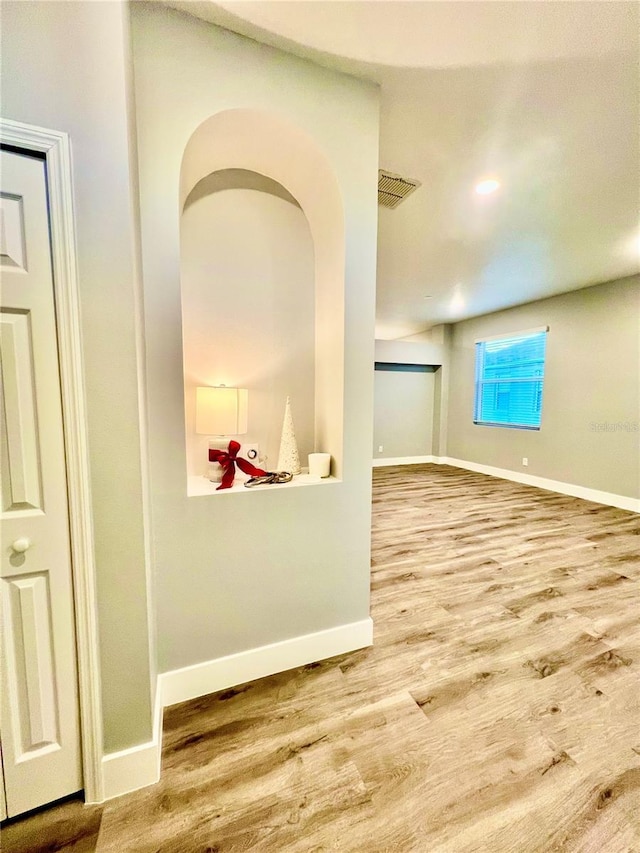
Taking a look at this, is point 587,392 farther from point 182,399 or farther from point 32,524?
point 32,524

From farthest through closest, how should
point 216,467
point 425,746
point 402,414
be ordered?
point 402,414 → point 216,467 → point 425,746

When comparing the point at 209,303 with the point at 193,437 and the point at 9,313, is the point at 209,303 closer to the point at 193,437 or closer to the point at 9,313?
the point at 193,437

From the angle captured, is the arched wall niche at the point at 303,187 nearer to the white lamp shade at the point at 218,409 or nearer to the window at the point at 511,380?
the white lamp shade at the point at 218,409

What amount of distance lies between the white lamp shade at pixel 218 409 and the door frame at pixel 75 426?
0.58 metres

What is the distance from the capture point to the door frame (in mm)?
907

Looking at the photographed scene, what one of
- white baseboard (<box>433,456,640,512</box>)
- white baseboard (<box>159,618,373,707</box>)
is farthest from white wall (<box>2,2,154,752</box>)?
white baseboard (<box>433,456,640,512</box>)

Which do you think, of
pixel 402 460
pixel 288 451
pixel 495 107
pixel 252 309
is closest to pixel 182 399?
pixel 288 451

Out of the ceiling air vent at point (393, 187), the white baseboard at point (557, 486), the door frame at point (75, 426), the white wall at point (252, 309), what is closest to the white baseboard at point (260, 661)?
the door frame at point (75, 426)

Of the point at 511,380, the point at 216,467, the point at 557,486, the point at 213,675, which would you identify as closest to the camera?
the point at 213,675

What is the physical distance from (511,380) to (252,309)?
5.22 m

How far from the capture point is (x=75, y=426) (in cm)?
98

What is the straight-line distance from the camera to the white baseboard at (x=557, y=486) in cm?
410

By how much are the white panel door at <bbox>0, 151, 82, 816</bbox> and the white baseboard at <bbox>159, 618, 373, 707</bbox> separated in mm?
411

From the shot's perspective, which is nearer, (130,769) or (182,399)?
(130,769)
